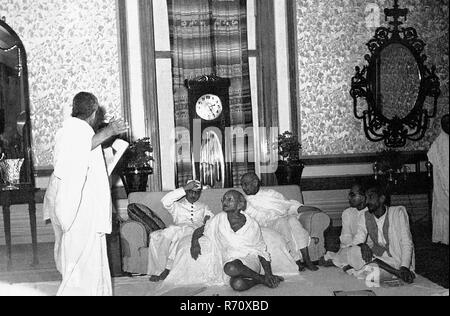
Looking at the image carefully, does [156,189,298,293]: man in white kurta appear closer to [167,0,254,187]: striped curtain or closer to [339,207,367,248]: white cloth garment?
[339,207,367,248]: white cloth garment

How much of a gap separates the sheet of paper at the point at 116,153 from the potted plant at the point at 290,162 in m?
3.78

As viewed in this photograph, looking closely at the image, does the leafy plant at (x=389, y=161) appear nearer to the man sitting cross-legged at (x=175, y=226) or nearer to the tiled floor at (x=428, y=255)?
the tiled floor at (x=428, y=255)

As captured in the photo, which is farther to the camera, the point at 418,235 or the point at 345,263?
the point at 418,235

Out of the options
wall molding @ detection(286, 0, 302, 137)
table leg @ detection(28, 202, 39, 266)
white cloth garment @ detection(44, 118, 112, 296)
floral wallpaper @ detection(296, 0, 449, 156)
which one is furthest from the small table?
floral wallpaper @ detection(296, 0, 449, 156)

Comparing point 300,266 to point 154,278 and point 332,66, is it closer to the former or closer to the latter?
point 154,278

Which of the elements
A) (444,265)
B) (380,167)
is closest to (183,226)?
(444,265)

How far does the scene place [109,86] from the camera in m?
8.39

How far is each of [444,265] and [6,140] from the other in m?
5.16

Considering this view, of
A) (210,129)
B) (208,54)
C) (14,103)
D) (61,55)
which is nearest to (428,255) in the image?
(210,129)

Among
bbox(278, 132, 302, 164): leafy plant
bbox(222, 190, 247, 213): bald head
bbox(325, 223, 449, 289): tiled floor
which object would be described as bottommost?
bbox(325, 223, 449, 289): tiled floor

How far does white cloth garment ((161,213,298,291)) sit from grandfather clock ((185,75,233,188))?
316 cm

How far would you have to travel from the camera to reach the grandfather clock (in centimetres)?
840

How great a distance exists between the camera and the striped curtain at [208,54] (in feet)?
28.4

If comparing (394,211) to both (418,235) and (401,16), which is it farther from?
(401,16)
